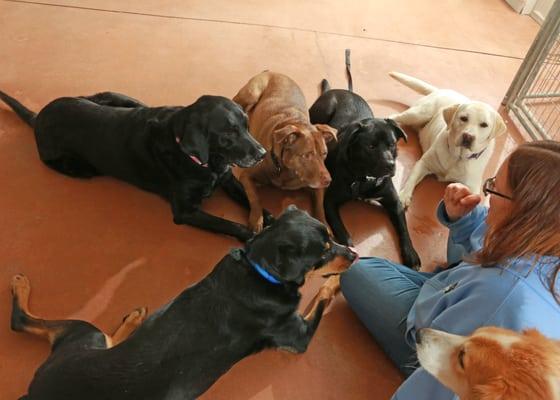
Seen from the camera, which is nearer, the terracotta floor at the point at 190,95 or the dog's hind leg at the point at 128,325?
the dog's hind leg at the point at 128,325

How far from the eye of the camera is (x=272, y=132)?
2.67 m

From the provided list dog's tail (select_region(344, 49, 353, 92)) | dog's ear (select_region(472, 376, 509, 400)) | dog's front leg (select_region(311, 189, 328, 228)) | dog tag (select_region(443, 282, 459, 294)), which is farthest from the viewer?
dog's tail (select_region(344, 49, 353, 92))

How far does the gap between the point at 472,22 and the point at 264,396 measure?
16.1 ft

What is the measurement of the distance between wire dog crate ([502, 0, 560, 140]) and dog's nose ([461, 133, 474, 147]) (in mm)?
1210

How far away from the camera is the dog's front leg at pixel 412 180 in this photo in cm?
285

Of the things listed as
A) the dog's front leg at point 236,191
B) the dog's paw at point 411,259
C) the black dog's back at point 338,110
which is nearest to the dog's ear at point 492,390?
the dog's paw at point 411,259

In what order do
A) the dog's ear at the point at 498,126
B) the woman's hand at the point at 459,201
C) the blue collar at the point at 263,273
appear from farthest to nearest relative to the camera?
1. the dog's ear at the point at 498,126
2. the woman's hand at the point at 459,201
3. the blue collar at the point at 263,273

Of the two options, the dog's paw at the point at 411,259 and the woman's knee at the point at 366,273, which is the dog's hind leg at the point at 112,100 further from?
the dog's paw at the point at 411,259

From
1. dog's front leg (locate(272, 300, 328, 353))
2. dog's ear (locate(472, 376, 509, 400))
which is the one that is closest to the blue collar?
dog's front leg (locate(272, 300, 328, 353))

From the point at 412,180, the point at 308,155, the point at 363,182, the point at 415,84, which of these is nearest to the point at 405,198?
the point at 412,180

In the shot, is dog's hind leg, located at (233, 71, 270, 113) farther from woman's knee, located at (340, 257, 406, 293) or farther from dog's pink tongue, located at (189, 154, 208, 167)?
woman's knee, located at (340, 257, 406, 293)

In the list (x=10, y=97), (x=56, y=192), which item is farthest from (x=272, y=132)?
(x=10, y=97)

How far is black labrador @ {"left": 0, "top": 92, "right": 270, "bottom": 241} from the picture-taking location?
218cm

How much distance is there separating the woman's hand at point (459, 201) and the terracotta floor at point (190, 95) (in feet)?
2.12
